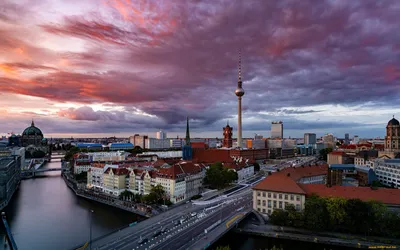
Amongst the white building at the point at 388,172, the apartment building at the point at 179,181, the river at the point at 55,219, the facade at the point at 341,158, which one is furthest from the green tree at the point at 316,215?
the facade at the point at 341,158

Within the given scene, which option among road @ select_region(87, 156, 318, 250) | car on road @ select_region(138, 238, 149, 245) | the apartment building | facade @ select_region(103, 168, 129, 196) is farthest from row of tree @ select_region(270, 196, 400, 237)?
facade @ select_region(103, 168, 129, 196)

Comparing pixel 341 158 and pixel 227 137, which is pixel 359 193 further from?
pixel 227 137

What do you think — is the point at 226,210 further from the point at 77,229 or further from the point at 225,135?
the point at 225,135

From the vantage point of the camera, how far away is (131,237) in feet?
107

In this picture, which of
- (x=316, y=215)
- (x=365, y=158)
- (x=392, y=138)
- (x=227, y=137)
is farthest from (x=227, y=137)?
(x=316, y=215)

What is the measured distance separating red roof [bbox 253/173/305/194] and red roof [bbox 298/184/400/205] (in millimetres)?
1826

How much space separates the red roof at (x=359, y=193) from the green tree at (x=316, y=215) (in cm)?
382

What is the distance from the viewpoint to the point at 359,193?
127ft

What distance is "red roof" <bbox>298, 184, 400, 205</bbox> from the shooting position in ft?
122

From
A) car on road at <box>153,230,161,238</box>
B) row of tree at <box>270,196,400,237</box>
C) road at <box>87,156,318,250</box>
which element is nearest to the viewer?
road at <box>87,156,318,250</box>

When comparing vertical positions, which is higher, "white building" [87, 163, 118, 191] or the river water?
"white building" [87, 163, 118, 191]

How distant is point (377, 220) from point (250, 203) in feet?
65.9

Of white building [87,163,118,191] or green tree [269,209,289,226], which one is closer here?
green tree [269,209,289,226]

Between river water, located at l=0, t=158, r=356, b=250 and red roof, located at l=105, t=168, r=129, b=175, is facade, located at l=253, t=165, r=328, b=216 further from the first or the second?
red roof, located at l=105, t=168, r=129, b=175
